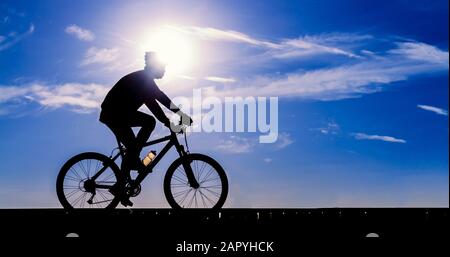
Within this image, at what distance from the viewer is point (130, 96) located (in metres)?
10.5

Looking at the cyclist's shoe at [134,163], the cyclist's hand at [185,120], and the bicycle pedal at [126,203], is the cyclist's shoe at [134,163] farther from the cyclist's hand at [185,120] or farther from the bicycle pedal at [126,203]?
the cyclist's hand at [185,120]

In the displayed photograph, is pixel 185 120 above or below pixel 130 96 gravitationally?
below

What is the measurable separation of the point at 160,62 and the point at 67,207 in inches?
111

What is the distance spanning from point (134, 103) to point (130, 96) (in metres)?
0.13

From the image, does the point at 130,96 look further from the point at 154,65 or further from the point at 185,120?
the point at 185,120

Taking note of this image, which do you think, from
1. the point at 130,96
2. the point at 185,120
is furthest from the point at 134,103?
the point at 185,120

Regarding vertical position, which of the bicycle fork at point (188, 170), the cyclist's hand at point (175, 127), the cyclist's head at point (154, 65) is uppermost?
the cyclist's head at point (154, 65)

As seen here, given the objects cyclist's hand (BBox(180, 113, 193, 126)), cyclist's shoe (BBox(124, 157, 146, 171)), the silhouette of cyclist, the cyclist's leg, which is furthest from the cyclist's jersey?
cyclist's shoe (BBox(124, 157, 146, 171))

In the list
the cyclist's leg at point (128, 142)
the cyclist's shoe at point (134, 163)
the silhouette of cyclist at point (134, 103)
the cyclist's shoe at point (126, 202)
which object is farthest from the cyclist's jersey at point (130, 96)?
the cyclist's shoe at point (126, 202)

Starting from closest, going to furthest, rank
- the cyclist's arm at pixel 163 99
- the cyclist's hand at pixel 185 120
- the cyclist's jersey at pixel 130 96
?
the cyclist's jersey at pixel 130 96, the cyclist's arm at pixel 163 99, the cyclist's hand at pixel 185 120

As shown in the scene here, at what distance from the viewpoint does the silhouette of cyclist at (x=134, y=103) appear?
10523 millimetres
